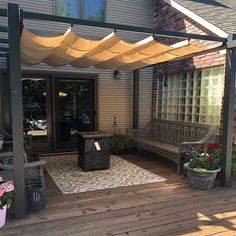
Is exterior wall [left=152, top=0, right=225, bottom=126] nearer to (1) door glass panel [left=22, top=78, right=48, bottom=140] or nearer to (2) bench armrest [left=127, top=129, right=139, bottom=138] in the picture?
(2) bench armrest [left=127, top=129, right=139, bottom=138]

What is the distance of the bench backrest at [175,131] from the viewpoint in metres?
5.82

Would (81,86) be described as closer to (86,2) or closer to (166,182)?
(86,2)

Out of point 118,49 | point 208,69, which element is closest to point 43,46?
point 118,49

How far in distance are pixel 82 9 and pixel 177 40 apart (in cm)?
278

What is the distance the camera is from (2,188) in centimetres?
300

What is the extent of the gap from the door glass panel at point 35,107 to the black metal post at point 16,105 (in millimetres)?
3823

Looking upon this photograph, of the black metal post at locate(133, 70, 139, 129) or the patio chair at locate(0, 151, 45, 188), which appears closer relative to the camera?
the patio chair at locate(0, 151, 45, 188)

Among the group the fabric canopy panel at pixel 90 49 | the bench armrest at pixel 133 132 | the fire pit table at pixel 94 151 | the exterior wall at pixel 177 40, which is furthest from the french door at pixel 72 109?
the exterior wall at pixel 177 40

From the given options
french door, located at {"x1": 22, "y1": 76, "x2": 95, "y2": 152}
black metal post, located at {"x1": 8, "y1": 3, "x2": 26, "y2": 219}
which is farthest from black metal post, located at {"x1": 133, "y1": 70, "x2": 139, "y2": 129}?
black metal post, located at {"x1": 8, "y1": 3, "x2": 26, "y2": 219}

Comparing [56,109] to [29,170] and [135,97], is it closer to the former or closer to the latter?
[135,97]

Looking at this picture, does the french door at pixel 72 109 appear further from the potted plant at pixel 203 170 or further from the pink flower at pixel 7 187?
the pink flower at pixel 7 187

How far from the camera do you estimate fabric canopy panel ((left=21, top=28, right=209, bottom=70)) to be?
3.73 meters

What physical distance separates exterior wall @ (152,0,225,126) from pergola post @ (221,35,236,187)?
1197mm

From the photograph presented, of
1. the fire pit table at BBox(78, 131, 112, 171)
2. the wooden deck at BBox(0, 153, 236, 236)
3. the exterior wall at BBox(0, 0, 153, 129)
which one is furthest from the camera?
the exterior wall at BBox(0, 0, 153, 129)
